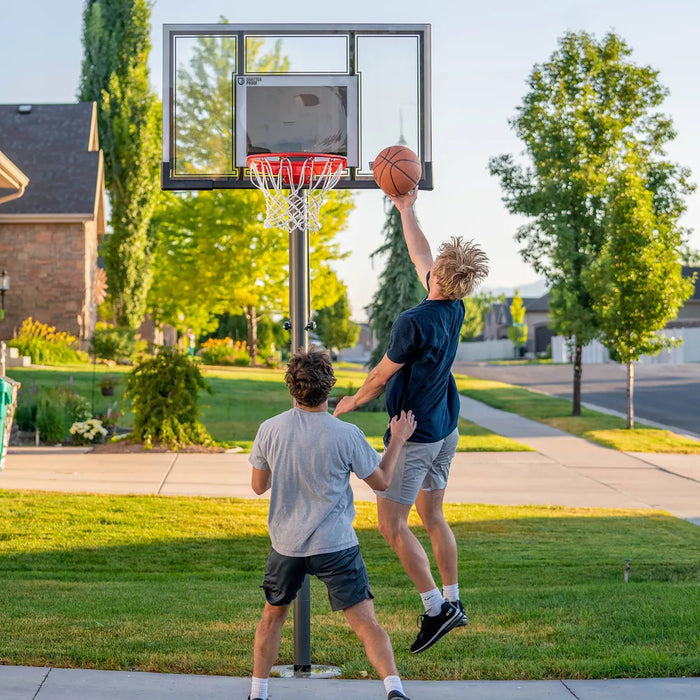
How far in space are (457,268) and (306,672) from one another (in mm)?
2327

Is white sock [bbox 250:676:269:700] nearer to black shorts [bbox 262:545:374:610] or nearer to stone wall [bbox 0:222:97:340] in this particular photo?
black shorts [bbox 262:545:374:610]

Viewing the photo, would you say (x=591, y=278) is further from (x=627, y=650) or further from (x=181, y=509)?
(x=627, y=650)

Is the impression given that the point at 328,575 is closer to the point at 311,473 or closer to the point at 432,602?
the point at 311,473

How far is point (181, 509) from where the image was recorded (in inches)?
457

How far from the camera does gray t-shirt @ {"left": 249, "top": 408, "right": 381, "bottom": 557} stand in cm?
468

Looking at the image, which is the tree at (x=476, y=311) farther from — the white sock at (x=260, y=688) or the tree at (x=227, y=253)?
the white sock at (x=260, y=688)

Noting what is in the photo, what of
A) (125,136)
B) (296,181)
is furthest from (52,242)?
(296,181)

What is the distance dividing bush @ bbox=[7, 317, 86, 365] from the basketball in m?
22.6

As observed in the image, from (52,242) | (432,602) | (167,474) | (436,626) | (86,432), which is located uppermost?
(52,242)

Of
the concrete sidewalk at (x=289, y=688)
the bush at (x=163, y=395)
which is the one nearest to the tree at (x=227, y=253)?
the bush at (x=163, y=395)

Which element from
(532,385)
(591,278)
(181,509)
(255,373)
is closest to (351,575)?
(181,509)

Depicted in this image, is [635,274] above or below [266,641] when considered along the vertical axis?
above

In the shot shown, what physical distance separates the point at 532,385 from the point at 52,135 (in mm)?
18589

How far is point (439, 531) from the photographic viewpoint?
569 cm
